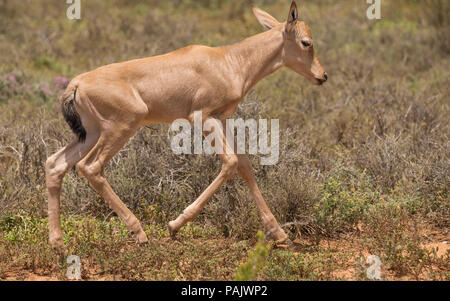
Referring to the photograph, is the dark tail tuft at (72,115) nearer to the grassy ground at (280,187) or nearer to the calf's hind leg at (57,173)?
the calf's hind leg at (57,173)

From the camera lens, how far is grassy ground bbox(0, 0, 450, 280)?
593cm

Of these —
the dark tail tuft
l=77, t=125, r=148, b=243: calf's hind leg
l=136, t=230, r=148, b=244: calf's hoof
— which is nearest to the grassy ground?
l=136, t=230, r=148, b=244: calf's hoof

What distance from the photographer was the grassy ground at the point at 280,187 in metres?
5.93

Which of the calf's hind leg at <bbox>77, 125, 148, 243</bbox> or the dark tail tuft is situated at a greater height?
the dark tail tuft

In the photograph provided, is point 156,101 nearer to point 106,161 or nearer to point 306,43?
point 106,161

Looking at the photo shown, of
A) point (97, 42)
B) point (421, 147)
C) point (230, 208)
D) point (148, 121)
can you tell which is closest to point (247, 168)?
point (230, 208)

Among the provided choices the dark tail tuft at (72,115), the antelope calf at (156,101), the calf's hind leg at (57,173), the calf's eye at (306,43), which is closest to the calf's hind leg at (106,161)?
the antelope calf at (156,101)

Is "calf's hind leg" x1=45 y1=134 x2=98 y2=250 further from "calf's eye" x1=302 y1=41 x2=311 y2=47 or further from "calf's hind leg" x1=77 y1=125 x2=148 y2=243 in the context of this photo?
"calf's eye" x1=302 y1=41 x2=311 y2=47

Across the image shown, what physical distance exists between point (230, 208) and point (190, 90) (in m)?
1.55

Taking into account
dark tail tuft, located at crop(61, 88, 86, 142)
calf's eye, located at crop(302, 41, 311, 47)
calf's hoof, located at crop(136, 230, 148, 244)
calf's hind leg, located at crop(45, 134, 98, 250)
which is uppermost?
calf's eye, located at crop(302, 41, 311, 47)

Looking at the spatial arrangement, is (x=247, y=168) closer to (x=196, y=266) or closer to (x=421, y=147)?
(x=196, y=266)

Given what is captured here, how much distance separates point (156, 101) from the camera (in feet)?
20.9
